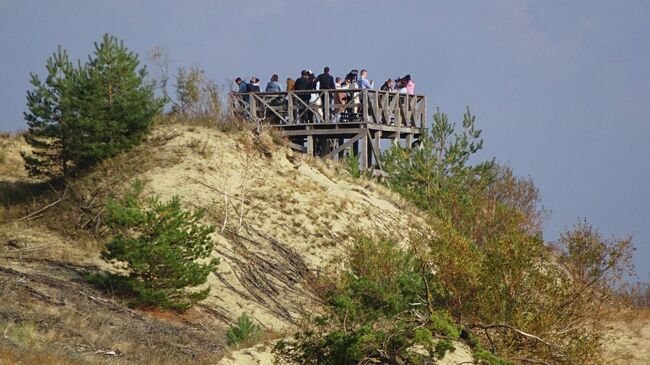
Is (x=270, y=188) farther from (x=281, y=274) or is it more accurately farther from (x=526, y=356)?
(x=526, y=356)

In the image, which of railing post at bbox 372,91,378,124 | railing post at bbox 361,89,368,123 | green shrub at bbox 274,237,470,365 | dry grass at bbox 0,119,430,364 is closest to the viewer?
green shrub at bbox 274,237,470,365

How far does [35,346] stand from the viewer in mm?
16016

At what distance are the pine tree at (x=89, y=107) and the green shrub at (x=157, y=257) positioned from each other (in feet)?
18.9

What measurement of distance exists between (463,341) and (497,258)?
144 inches

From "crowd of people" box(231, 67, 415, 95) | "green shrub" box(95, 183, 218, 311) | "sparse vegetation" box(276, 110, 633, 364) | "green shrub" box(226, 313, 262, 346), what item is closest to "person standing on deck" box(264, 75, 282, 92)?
"crowd of people" box(231, 67, 415, 95)

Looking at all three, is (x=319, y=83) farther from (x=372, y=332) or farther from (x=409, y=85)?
(x=372, y=332)

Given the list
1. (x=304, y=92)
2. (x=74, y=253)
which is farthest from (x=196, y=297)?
(x=304, y=92)

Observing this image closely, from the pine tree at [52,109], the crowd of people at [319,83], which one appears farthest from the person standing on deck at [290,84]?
the pine tree at [52,109]

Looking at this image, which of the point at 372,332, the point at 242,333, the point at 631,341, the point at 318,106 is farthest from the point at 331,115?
the point at 372,332

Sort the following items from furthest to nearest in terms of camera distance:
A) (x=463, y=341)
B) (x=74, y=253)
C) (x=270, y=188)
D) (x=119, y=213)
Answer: (x=270, y=188) < (x=74, y=253) < (x=119, y=213) < (x=463, y=341)

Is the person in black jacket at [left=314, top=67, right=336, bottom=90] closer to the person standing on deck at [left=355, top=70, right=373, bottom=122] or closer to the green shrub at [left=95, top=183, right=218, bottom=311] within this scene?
the person standing on deck at [left=355, top=70, right=373, bottom=122]

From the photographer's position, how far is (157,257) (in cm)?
2061

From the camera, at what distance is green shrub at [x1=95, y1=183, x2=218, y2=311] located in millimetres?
20547

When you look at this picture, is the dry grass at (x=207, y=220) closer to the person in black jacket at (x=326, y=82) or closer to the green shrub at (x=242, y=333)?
→ the green shrub at (x=242, y=333)
